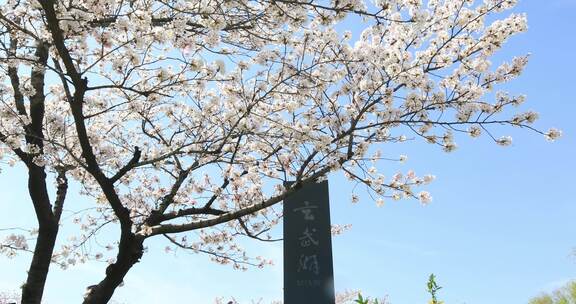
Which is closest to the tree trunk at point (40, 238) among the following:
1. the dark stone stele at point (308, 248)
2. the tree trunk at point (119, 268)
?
the tree trunk at point (119, 268)

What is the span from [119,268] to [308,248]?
10.9ft

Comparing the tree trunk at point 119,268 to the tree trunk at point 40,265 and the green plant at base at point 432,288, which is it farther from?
Result: the green plant at base at point 432,288

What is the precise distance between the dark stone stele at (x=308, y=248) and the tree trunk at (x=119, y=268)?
102 inches

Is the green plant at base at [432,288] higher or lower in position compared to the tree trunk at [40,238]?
lower

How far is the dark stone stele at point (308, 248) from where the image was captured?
5.39 metres

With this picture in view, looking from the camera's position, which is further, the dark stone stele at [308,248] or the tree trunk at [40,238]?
the tree trunk at [40,238]

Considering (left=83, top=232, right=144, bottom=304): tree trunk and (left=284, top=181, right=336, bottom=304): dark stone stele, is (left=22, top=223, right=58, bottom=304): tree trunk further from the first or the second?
(left=284, top=181, right=336, bottom=304): dark stone stele

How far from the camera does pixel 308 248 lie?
18.7 feet

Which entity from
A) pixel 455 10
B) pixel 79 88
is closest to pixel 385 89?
pixel 455 10

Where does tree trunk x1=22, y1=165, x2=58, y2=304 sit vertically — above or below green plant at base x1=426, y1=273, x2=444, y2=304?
above

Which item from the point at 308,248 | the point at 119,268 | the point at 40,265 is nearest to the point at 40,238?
the point at 40,265

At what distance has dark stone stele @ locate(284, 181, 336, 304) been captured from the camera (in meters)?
5.39

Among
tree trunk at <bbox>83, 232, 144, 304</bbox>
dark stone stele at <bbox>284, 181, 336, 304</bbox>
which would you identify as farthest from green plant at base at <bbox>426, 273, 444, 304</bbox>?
tree trunk at <bbox>83, 232, 144, 304</bbox>

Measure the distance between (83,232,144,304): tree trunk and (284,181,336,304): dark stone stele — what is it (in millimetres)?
2590
